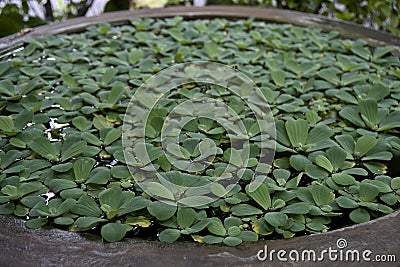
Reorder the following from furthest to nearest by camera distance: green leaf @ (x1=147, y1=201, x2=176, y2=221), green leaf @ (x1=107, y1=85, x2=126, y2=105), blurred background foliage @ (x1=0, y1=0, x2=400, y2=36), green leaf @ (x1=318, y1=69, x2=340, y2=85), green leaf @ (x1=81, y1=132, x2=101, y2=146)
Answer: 1. blurred background foliage @ (x1=0, y1=0, x2=400, y2=36)
2. green leaf @ (x1=318, y1=69, x2=340, y2=85)
3. green leaf @ (x1=107, y1=85, x2=126, y2=105)
4. green leaf @ (x1=81, y1=132, x2=101, y2=146)
5. green leaf @ (x1=147, y1=201, x2=176, y2=221)

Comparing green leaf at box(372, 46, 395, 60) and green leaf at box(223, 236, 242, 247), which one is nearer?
green leaf at box(223, 236, 242, 247)

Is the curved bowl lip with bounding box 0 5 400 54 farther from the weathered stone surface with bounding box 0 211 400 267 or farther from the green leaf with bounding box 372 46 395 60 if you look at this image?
the weathered stone surface with bounding box 0 211 400 267

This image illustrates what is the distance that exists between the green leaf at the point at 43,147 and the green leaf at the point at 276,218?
1.38 feet

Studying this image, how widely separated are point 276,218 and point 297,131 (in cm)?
29

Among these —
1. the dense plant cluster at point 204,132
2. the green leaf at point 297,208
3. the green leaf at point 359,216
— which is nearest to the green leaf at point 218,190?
the dense plant cluster at point 204,132

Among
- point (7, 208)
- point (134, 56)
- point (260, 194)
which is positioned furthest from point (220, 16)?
point (7, 208)

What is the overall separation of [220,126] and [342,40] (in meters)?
0.67

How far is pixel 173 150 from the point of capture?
973 millimetres

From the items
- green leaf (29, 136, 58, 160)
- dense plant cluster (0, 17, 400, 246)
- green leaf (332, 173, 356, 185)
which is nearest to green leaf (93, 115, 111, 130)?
dense plant cluster (0, 17, 400, 246)

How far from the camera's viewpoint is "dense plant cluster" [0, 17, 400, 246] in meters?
0.81

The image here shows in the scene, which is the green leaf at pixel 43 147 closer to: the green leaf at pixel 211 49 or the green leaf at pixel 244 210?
the green leaf at pixel 244 210

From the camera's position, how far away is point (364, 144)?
3.29ft

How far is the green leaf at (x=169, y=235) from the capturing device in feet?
2.45

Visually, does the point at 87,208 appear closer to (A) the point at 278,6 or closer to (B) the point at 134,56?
(B) the point at 134,56
